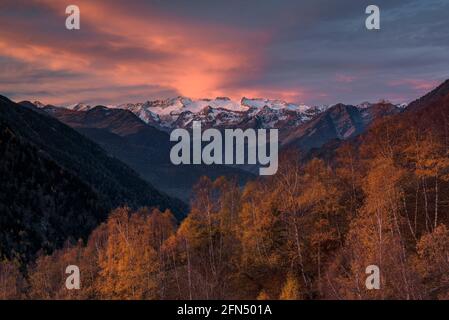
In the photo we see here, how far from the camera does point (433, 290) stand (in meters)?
44.2

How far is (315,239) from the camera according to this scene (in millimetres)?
63000

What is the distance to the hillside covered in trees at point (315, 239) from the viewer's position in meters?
47.2

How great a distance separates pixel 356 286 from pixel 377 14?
31.5 m

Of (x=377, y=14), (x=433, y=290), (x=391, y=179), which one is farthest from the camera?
(x=391, y=179)

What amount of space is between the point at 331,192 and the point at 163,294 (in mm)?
31209

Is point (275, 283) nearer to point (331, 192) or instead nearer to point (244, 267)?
point (244, 267)

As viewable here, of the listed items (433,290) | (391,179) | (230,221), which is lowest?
(433,290)

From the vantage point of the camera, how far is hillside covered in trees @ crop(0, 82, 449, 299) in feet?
155

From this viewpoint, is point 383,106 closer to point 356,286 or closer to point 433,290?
point 433,290

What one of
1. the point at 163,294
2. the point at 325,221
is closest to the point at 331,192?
the point at 325,221

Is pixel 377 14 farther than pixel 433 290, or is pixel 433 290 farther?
pixel 377 14
